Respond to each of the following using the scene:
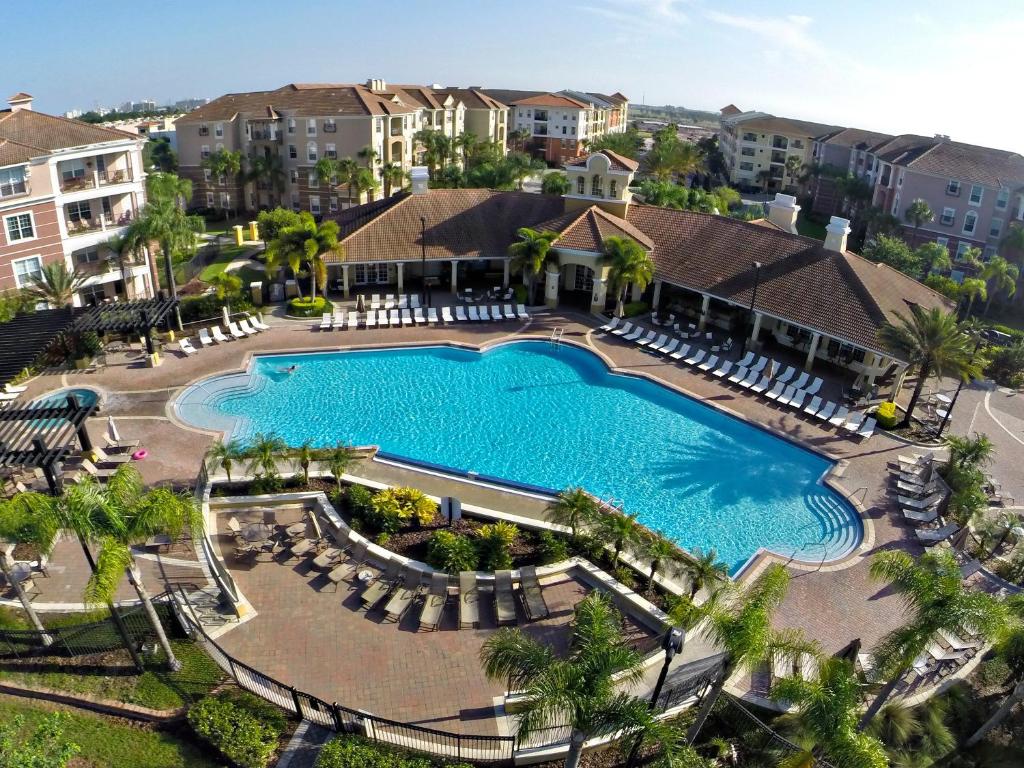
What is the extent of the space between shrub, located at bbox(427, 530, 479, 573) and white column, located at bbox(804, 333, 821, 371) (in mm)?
21896

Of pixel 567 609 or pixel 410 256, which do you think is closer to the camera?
pixel 567 609

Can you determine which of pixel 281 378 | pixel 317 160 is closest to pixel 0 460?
pixel 281 378

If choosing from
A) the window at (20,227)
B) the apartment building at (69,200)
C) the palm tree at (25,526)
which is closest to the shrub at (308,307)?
the apartment building at (69,200)

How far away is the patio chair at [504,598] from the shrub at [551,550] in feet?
4.61

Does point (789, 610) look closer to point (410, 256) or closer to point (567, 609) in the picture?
point (567, 609)

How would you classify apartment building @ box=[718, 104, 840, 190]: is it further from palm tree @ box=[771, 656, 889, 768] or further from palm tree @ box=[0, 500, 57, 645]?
palm tree @ box=[0, 500, 57, 645]

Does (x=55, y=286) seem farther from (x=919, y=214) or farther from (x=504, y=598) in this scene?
(x=919, y=214)

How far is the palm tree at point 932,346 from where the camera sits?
27141 millimetres

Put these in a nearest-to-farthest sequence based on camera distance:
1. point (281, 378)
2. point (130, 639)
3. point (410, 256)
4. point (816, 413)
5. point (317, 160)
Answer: point (130, 639) < point (816, 413) < point (281, 378) < point (410, 256) < point (317, 160)

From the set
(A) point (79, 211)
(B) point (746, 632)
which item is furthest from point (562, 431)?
(A) point (79, 211)

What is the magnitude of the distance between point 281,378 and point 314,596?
1597cm

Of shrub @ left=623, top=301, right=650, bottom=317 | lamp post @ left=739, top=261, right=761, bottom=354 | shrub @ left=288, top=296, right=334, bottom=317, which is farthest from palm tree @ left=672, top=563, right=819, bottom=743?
shrub @ left=288, top=296, right=334, bottom=317

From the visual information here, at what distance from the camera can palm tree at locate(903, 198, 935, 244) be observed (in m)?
54.6

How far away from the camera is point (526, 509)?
71.2ft
